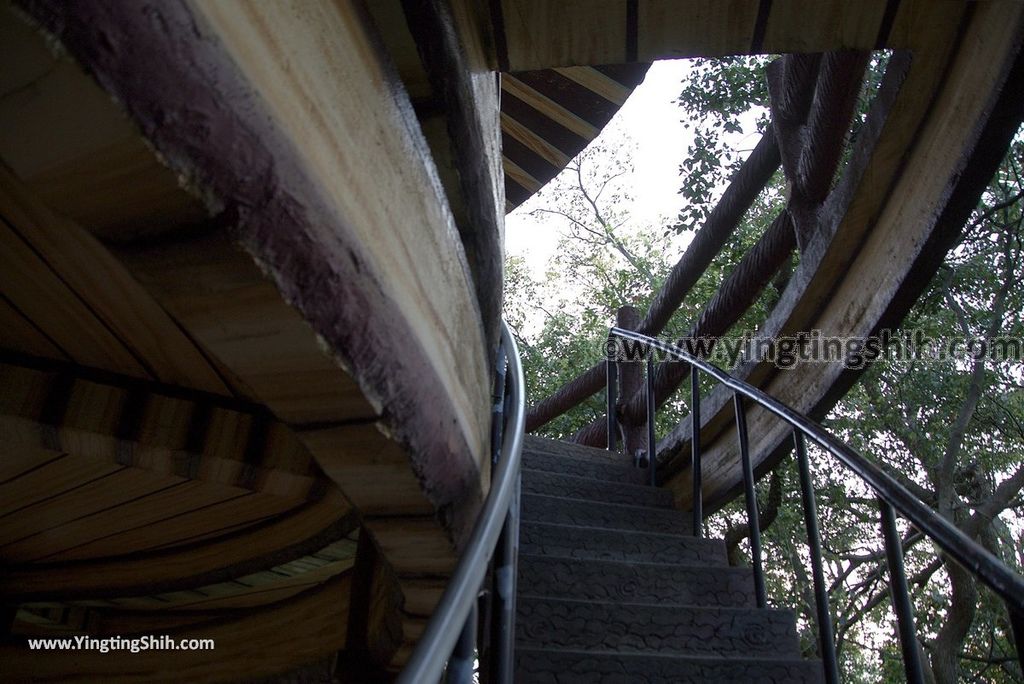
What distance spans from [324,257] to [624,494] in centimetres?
252

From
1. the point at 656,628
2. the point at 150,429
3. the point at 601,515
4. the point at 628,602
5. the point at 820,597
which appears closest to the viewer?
the point at 150,429

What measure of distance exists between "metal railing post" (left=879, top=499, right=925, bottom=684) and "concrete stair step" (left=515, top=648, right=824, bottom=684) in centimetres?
56

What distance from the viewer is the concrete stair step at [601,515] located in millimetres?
2639

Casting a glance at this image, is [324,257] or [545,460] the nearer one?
[324,257]

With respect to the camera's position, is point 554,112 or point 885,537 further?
point 554,112

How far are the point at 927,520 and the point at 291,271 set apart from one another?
1.18m

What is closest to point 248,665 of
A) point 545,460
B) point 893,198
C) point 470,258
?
point 545,460

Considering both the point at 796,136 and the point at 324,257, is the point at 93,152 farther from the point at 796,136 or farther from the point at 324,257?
the point at 796,136

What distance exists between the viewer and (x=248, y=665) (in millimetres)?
2211

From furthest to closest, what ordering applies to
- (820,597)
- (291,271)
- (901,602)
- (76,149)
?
(820,597)
(901,602)
(291,271)
(76,149)

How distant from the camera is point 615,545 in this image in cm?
250

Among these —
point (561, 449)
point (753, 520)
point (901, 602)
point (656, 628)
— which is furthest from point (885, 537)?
point (561, 449)

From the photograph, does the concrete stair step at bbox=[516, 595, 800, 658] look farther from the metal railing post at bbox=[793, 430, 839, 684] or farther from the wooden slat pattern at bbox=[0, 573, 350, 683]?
the wooden slat pattern at bbox=[0, 573, 350, 683]

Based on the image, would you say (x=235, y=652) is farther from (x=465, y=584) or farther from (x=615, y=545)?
(x=465, y=584)
